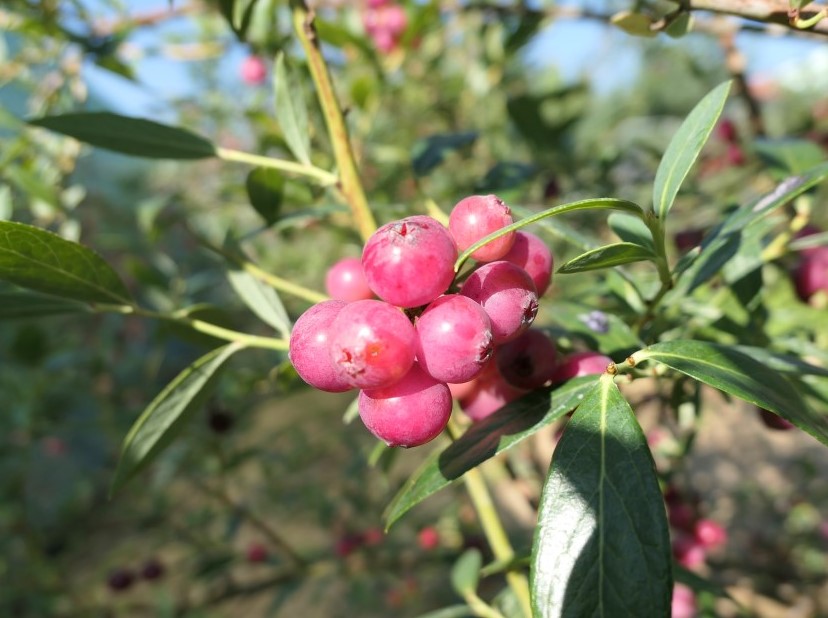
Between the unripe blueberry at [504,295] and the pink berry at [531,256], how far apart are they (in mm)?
57

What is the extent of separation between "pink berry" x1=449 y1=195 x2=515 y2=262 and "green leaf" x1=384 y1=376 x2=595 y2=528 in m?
0.14

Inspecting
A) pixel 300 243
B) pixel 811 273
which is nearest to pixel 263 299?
pixel 811 273

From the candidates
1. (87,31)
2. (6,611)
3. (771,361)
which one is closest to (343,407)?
(6,611)

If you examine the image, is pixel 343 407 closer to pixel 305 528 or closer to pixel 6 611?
pixel 305 528

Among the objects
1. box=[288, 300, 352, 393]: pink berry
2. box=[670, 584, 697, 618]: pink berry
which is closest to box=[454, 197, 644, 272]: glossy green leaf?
box=[288, 300, 352, 393]: pink berry

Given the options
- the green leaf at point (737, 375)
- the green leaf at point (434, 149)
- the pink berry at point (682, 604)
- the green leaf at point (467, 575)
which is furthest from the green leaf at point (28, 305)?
the pink berry at point (682, 604)

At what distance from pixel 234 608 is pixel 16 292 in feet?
8.41

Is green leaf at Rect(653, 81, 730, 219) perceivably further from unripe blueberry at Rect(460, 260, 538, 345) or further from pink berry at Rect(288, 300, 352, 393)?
pink berry at Rect(288, 300, 352, 393)

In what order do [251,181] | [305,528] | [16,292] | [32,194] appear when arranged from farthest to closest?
1. [305,528]
2. [32,194]
3. [251,181]
4. [16,292]

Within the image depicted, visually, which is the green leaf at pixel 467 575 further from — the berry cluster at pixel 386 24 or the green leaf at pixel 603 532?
the berry cluster at pixel 386 24

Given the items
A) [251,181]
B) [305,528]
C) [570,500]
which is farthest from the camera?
[305,528]

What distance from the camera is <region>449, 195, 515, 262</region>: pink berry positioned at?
509 millimetres

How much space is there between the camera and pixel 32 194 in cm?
120

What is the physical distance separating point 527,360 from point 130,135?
22.1 inches
